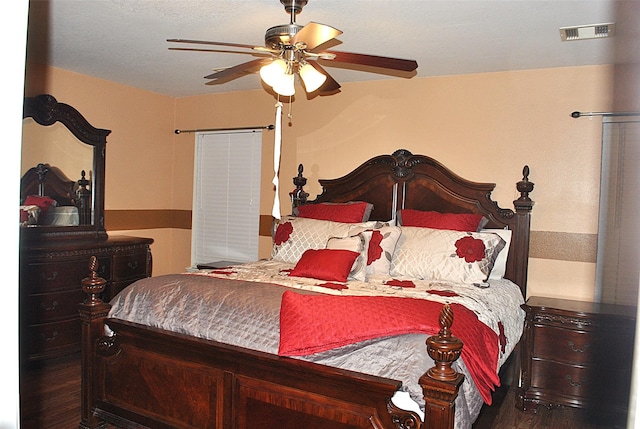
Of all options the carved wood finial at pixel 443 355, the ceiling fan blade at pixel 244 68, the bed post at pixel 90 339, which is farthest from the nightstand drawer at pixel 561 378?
the bed post at pixel 90 339

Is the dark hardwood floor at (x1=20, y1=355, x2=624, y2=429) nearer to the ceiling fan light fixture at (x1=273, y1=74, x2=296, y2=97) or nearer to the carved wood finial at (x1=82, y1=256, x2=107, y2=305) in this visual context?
the carved wood finial at (x1=82, y1=256, x2=107, y2=305)

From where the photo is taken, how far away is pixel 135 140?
489cm

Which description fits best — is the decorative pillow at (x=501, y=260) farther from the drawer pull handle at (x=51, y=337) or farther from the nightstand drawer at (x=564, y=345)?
the drawer pull handle at (x=51, y=337)

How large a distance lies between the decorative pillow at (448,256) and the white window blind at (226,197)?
194 cm

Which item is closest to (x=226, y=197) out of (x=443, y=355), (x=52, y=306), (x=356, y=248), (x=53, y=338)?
(x=52, y=306)

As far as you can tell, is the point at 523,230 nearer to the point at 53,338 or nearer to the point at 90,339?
the point at 90,339

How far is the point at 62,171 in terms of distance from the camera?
13.6 ft

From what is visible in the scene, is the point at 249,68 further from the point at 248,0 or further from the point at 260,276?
the point at 260,276

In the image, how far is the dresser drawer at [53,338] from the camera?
3.54 metres

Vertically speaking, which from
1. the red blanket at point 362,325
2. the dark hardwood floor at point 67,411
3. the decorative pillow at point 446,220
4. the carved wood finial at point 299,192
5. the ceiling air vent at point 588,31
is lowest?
the dark hardwood floor at point 67,411

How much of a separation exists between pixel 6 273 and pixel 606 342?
10.5ft

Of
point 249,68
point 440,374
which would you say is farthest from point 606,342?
point 249,68

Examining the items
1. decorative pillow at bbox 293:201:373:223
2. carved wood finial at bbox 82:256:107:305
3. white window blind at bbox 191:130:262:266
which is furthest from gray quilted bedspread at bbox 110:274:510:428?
white window blind at bbox 191:130:262:266

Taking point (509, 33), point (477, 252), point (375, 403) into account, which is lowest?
point (375, 403)
